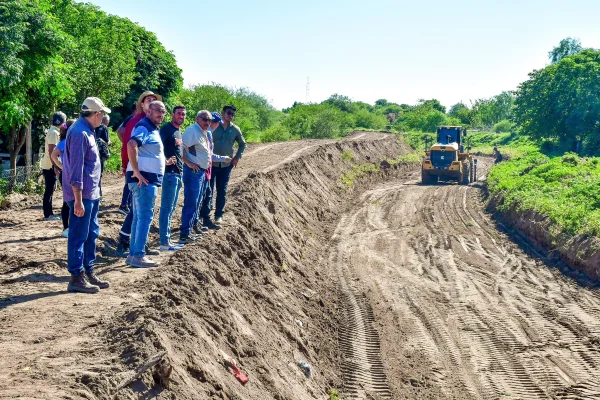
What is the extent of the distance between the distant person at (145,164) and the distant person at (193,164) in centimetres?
143

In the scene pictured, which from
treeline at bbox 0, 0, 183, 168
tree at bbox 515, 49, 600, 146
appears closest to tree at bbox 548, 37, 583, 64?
tree at bbox 515, 49, 600, 146

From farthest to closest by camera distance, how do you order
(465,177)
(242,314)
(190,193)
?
1. (465,177)
2. (190,193)
3. (242,314)

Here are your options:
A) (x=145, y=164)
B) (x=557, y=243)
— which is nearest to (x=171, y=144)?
(x=145, y=164)

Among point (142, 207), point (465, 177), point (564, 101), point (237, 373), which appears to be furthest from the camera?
point (564, 101)

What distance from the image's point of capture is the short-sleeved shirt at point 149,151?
7023mm

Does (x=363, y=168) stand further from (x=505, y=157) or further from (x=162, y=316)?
(x=162, y=316)

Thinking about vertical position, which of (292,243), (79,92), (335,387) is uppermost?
(79,92)

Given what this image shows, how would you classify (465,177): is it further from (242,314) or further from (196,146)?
(242,314)

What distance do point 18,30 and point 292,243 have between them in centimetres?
671

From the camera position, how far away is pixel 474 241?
15.7 metres

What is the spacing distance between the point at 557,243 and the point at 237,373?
34.0 ft

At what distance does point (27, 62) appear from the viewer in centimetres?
1284

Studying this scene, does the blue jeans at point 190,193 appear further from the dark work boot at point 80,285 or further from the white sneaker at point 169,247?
the dark work boot at point 80,285

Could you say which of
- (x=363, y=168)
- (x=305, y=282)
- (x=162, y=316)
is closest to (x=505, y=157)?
(x=363, y=168)
